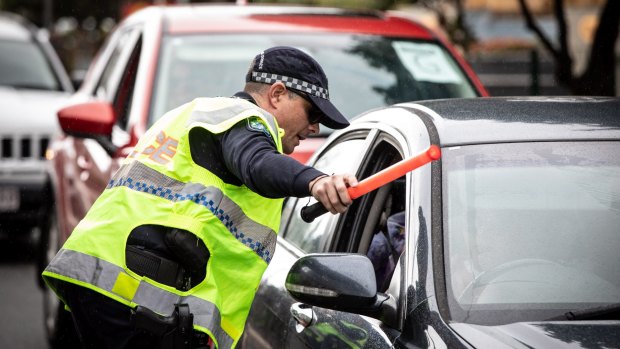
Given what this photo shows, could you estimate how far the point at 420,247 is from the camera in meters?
3.36

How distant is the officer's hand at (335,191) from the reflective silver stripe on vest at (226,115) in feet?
1.33

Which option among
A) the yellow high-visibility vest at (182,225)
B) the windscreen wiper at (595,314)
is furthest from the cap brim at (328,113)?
the windscreen wiper at (595,314)

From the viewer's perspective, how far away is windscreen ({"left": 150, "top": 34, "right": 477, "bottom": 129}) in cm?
662

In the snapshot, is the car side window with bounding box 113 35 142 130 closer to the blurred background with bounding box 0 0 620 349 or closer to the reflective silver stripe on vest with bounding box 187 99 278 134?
the blurred background with bounding box 0 0 620 349

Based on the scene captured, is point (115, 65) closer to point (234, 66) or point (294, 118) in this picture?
point (234, 66)

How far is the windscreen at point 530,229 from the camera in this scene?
3.28 m

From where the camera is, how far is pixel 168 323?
3.49 metres

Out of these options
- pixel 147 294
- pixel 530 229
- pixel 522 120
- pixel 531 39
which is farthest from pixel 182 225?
pixel 531 39

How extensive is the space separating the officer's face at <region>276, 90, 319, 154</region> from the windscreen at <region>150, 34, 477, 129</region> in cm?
285

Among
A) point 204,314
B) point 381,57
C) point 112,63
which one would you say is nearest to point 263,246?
point 204,314

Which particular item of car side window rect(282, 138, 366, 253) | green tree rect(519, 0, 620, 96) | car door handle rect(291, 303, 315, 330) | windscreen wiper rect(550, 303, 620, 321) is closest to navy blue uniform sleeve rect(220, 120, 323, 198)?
car door handle rect(291, 303, 315, 330)

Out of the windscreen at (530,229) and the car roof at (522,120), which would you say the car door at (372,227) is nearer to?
the car roof at (522,120)

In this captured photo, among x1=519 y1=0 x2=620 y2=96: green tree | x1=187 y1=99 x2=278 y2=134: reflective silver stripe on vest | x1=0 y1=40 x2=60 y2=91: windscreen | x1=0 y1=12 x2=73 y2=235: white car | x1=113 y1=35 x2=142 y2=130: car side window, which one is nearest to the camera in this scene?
x1=187 y1=99 x2=278 y2=134: reflective silver stripe on vest

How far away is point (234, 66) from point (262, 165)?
3.71 metres
